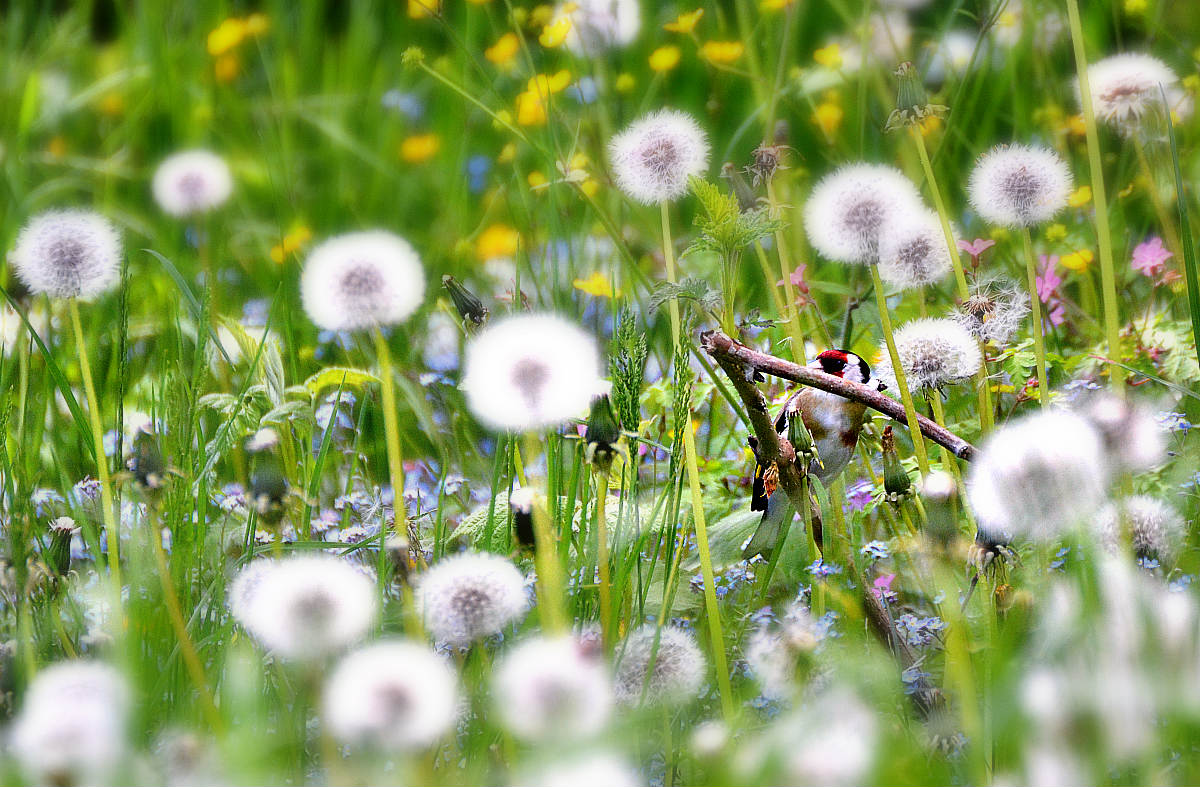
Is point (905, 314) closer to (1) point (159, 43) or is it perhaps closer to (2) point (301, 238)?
(2) point (301, 238)

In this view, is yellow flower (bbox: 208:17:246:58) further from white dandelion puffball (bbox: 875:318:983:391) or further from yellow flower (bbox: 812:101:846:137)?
white dandelion puffball (bbox: 875:318:983:391)

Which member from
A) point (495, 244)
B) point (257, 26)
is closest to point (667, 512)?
point (495, 244)

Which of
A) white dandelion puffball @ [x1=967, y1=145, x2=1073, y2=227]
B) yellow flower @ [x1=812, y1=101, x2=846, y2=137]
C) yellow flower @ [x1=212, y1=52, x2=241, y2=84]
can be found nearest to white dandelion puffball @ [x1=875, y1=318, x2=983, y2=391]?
white dandelion puffball @ [x1=967, y1=145, x2=1073, y2=227]

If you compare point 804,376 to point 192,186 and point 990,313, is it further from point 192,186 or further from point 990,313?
point 192,186

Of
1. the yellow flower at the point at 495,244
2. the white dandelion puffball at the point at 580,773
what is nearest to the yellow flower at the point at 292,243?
the yellow flower at the point at 495,244

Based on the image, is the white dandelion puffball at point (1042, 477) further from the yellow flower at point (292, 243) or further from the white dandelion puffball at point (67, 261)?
the yellow flower at point (292, 243)

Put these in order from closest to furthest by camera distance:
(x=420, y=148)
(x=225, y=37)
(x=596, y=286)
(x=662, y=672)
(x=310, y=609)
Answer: (x=310, y=609), (x=662, y=672), (x=596, y=286), (x=420, y=148), (x=225, y=37)
